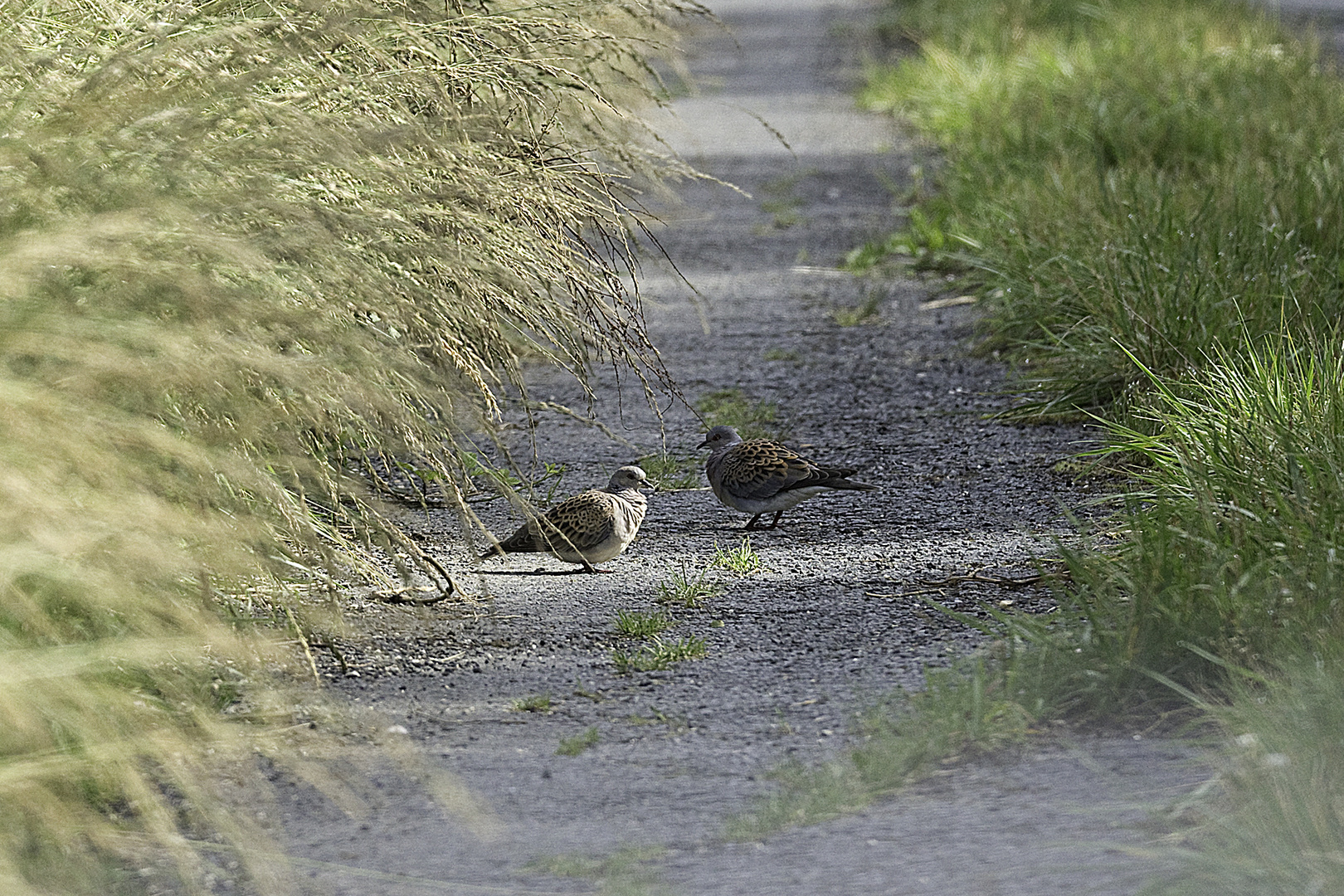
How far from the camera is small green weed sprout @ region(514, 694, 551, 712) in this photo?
343cm

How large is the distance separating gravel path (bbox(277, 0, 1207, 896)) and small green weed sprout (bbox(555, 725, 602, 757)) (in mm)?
17

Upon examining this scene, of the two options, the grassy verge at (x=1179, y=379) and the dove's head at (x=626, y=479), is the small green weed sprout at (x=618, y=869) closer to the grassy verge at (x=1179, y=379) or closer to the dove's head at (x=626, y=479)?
the grassy verge at (x=1179, y=379)

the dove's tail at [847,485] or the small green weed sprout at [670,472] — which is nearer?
the dove's tail at [847,485]

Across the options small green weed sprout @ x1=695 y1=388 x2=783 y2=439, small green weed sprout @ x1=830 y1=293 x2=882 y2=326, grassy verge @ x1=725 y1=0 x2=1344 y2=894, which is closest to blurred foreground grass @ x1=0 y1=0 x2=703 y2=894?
grassy verge @ x1=725 y1=0 x2=1344 y2=894

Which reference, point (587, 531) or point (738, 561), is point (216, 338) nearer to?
point (587, 531)

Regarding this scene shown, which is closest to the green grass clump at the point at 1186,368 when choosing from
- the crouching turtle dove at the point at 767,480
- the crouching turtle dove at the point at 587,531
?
the crouching turtle dove at the point at 767,480

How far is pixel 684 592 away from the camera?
4102mm

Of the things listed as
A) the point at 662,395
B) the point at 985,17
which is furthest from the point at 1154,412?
the point at 985,17

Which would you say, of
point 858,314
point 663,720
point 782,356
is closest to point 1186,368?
point 782,356

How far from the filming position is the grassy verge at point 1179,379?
117 inches

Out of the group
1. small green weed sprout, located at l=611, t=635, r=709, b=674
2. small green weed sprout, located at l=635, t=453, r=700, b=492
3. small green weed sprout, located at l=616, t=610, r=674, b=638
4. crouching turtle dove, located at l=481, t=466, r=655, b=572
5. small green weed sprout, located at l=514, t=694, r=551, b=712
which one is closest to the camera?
small green weed sprout, located at l=514, t=694, r=551, b=712

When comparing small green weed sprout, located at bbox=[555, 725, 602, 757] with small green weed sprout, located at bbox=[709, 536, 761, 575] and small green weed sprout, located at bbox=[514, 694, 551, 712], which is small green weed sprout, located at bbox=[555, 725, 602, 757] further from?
small green weed sprout, located at bbox=[709, 536, 761, 575]

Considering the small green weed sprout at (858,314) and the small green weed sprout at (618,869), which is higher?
the small green weed sprout at (618,869)

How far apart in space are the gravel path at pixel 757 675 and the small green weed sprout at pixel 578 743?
0.06 ft
